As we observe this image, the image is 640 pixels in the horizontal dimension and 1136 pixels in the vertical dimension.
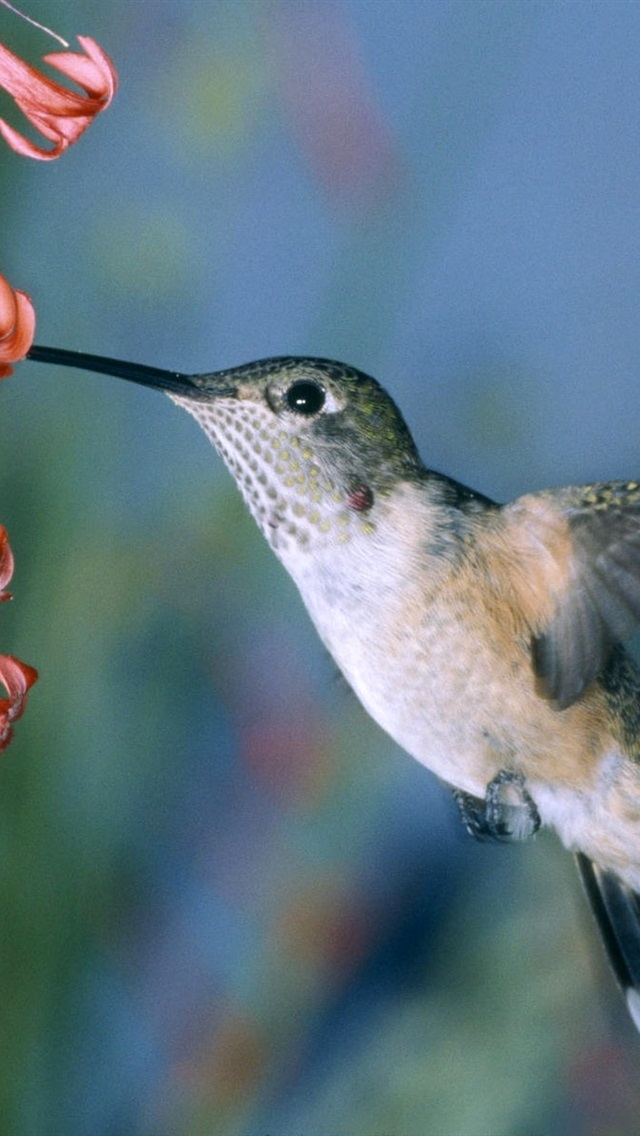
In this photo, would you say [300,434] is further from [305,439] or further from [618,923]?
[618,923]

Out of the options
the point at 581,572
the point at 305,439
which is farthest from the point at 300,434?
the point at 581,572

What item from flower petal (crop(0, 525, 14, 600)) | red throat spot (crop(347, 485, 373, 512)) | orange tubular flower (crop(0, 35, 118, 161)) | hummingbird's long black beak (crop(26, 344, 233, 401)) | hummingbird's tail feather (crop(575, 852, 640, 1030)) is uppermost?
orange tubular flower (crop(0, 35, 118, 161))

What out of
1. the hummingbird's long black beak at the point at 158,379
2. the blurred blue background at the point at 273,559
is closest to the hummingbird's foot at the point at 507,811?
the blurred blue background at the point at 273,559

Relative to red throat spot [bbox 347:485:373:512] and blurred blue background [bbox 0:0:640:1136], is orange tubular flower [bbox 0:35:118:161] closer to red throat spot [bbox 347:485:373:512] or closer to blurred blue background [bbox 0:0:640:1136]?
red throat spot [bbox 347:485:373:512]

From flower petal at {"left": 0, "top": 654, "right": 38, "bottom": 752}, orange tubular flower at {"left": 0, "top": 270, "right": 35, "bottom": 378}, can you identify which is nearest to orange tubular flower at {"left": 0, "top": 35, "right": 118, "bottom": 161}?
orange tubular flower at {"left": 0, "top": 270, "right": 35, "bottom": 378}

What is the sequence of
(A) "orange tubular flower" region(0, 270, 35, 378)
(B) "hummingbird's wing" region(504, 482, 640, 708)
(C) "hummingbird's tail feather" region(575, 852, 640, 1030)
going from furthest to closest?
(C) "hummingbird's tail feather" region(575, 852, 640, 1030)
(B) "hummingbird's wing" region(504, 482, 640, 708)
(A) "orange tubular flower" region(0, 270, 35, 378)

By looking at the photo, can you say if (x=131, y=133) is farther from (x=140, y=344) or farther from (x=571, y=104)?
(x=571, y=104)

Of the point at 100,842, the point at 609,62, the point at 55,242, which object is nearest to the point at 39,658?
the point at 100,842
